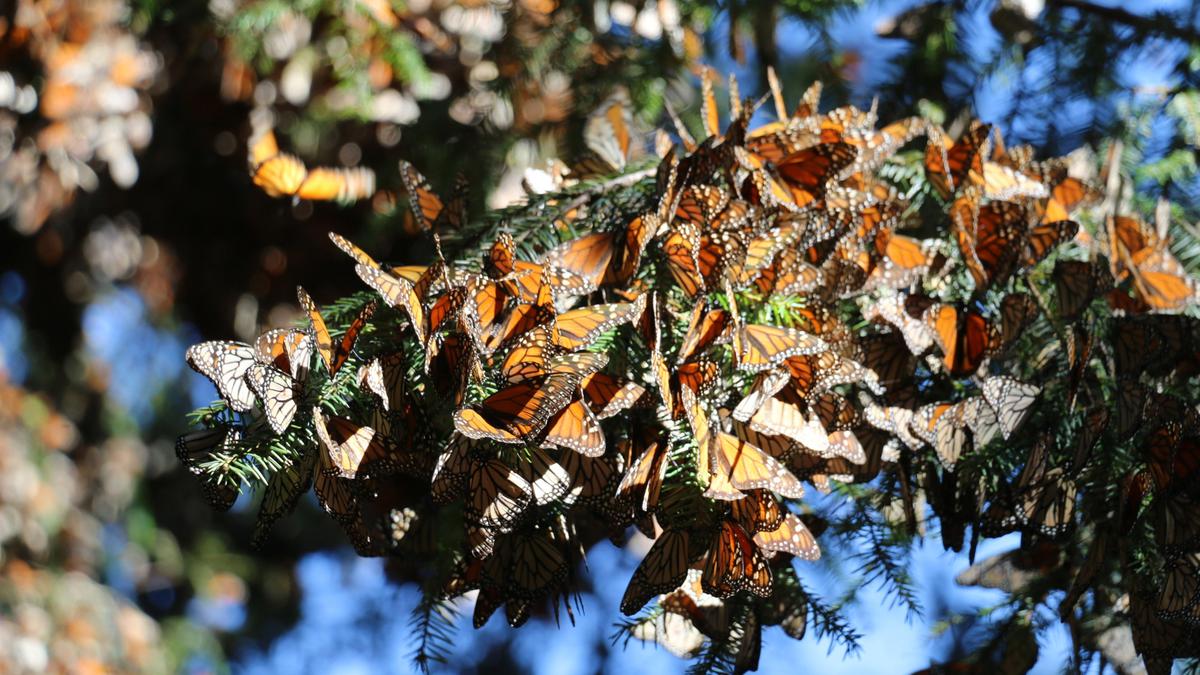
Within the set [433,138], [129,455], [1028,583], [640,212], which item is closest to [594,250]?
[640,212]

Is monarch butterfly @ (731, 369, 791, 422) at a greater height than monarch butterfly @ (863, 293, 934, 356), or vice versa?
monarch butterfly @ (863, 293, 934, 356)

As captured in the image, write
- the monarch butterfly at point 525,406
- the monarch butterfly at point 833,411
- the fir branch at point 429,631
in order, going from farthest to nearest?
the fir branch at point 429,631
the monarch butterfly at point 833,411
the monarch butterfly at point 525,406

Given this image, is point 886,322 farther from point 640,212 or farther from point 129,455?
point 129,455

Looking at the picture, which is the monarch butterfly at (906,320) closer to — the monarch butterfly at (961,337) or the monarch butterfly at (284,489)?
the monarch butterfly at (961,337)

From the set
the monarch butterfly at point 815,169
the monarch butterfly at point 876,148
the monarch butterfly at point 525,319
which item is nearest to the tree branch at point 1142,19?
the monarch butterfly at point 876,148

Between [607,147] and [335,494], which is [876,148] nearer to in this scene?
[607,147]

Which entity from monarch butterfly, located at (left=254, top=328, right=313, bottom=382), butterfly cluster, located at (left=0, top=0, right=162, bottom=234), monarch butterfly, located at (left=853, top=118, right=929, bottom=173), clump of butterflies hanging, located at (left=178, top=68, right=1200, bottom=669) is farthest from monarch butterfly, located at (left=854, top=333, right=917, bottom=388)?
butterfly cluster, located at (left=0, top=0, right=162, bottom=234)

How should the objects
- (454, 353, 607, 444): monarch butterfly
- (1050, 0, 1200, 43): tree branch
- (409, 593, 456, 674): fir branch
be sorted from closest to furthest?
(454, 353, 607, 444): monarch butterfly
(409, 593, 456, 674): fir branch
(1050, 0, 1200, 43): tree branch

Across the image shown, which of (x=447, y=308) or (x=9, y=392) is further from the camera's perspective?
(x=9, y=392)

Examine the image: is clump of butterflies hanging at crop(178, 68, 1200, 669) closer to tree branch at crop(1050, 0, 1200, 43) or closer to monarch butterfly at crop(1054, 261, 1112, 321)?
monarch butterfly at crop(1054, 261, 1112, 321)
